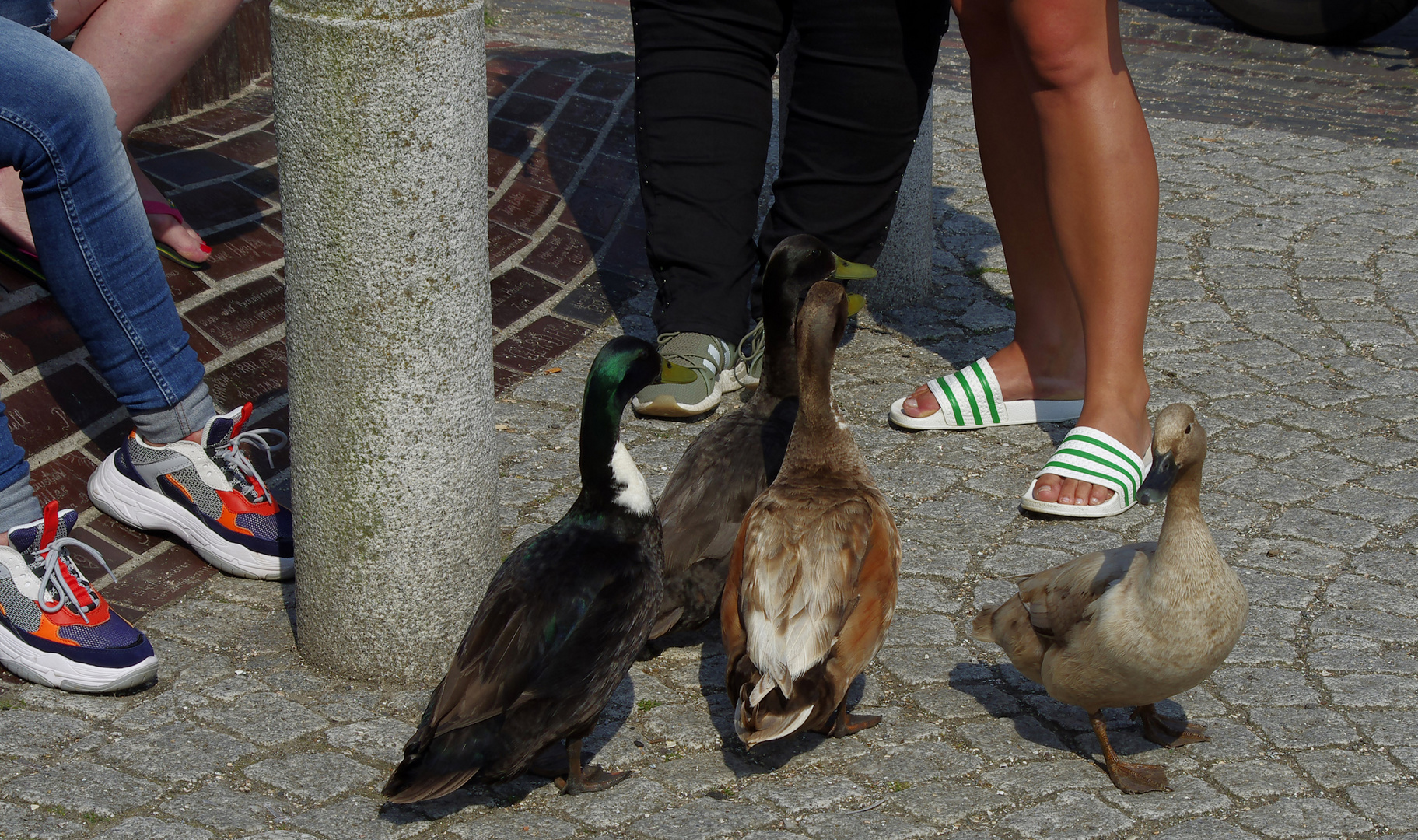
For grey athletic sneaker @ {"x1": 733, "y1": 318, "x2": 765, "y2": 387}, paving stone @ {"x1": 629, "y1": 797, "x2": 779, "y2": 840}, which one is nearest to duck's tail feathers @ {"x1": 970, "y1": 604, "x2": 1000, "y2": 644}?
paving stone @ {"x1": 629, "y1": 797, "x2": 779, "y2": 840}

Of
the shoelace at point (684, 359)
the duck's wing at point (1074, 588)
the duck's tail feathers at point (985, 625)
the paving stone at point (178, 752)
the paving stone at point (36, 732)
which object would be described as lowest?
the paving stone at point (178, 752)

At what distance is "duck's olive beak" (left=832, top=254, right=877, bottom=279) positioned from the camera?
475cm

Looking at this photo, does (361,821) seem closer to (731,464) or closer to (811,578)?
(811,578)

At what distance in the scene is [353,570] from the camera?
11.2 ft

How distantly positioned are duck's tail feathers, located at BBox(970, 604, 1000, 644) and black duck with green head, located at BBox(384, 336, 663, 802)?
33.4 inches

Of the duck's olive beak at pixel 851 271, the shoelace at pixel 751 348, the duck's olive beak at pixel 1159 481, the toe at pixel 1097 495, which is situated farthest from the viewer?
the shoelace at pixel 751 348

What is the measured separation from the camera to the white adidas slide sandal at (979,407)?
4.88 m

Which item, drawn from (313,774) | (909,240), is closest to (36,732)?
(313,774)

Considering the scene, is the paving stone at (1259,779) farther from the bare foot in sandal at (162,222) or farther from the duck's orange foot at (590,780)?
the bare foot in sandal at (162,222)

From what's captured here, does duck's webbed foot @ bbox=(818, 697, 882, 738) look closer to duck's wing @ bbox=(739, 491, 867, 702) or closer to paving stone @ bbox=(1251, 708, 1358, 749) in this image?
duck's wing @ bbox=(739, 491, 867, 702)

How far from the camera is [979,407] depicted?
16.1ft

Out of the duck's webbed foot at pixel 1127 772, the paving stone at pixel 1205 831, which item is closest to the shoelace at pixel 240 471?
the duck's webbed foot at pixel 1127 772

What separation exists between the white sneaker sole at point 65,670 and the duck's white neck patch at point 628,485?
132 cm

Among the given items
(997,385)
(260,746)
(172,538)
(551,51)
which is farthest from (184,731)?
(551,51)
